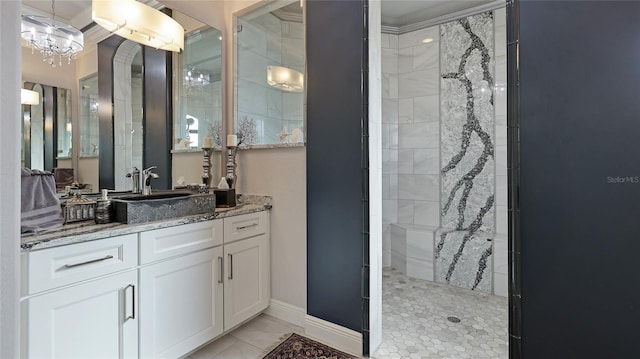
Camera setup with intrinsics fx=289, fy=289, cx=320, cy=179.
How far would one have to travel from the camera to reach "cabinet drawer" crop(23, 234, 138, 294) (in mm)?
1095

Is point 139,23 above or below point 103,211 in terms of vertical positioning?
above

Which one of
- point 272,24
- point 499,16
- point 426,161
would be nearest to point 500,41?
point 499,16

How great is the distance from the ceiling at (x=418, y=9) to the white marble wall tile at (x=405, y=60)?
0.98ft

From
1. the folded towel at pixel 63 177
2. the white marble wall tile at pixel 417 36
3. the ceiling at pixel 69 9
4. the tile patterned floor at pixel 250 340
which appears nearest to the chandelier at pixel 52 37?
the ceiling at pixel 69 9

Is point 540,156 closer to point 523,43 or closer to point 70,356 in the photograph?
point 523,43

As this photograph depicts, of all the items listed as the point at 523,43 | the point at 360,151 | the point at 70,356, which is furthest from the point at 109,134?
the point at 523,43

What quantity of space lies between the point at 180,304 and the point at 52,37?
1.60 metres

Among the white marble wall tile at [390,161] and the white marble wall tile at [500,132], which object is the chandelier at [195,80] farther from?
the white marble wall tile at [500,132]

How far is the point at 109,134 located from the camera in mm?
1789

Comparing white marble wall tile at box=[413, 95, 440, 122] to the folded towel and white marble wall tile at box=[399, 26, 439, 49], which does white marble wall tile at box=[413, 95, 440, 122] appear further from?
the folded towel

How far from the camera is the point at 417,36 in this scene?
3.31 m

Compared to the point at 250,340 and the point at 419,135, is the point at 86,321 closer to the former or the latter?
the point at 250,340

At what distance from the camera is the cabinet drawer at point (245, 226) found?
1.86 meters

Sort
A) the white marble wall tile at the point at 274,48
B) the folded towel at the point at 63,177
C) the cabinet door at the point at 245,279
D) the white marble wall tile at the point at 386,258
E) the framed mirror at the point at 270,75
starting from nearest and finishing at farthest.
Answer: the folded towel at the point at 63,177, the cabinet door at the point at 245,279, the framed mirror at the point at 270,75, the white marble wall tile at the point at 274,48, the white marble wall tile at the point at 386,258
